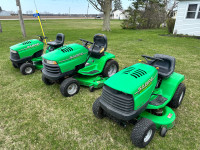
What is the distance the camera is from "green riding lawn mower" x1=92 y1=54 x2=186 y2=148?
236 cm

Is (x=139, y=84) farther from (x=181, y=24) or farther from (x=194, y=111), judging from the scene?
(x=181, y=24)

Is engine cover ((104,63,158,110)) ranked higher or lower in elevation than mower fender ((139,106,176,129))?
higher

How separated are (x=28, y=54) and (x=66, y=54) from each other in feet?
7.29

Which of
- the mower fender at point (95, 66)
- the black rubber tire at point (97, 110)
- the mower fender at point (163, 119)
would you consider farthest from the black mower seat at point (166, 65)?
the mower fender at point (95, 66)

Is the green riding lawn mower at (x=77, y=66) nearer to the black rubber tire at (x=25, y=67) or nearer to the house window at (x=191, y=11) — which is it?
the black rubber tire at (x=25, y=67)

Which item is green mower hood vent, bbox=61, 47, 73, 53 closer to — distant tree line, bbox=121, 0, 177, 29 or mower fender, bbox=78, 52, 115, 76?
mower fender, bbox=78, 52, 115, 76

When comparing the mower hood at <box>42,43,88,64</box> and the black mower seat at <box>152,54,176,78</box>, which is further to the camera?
the mower hood at <box>42,43,88,64</box>

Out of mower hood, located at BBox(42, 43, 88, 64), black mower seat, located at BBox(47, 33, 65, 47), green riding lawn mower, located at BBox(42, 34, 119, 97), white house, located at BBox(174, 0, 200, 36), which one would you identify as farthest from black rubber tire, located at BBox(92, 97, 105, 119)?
white house, located at BBox(174, 0, 200, 36)

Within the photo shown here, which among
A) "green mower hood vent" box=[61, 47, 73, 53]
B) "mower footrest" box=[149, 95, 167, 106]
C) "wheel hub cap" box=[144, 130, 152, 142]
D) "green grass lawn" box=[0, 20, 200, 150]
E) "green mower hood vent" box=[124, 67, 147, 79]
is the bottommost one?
"green grass lawn" box=[0, 20, 200, 150]

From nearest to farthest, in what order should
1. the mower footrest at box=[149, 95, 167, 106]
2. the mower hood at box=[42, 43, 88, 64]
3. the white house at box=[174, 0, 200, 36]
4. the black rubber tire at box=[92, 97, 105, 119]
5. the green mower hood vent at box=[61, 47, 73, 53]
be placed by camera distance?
the mower footrest at box=[149, 95, 167, 106], the black rubber tire at box=[92, 97, 105, 119], the mower hood at box=[42, 43, 88, 64], the green mower hood vent at box=[61, 47, 73, 53], the white house at box=[174, 0, 200, 36]

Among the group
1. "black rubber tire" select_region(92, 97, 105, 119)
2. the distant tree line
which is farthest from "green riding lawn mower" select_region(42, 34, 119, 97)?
the distant tree line

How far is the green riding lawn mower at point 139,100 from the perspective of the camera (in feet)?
7.74

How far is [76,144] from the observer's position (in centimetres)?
263

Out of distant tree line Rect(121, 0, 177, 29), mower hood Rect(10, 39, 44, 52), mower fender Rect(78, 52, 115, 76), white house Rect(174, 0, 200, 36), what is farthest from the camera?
distant tree line Rect(121, 0, 177, 29)
